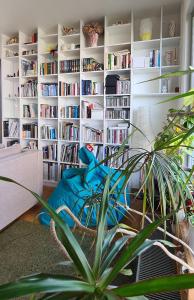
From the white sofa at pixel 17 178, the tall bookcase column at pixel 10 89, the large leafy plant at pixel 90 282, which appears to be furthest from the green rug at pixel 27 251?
the tall bookcase column at pixel 10 89

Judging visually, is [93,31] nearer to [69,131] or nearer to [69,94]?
[69,94]

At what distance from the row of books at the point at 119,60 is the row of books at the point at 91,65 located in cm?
16

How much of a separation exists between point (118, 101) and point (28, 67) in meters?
1.73

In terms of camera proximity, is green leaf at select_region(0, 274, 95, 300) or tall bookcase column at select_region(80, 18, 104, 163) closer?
green leaf at select_region(0, 274, 95, 300)

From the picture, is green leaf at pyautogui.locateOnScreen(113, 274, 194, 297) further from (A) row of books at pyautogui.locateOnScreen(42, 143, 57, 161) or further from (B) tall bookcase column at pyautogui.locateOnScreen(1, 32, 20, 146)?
(B) tall bookcase column at pyautogui.locateOnScreen(1, 32, 20, 146)

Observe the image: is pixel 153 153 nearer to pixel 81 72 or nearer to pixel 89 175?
pixel 89 175

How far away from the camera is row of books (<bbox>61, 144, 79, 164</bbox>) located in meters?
3.70

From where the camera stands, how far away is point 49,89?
3783 mm

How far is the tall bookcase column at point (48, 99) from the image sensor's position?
12.3ft

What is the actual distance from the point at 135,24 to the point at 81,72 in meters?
1.06

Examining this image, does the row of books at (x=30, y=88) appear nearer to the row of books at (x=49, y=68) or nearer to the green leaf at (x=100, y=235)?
the row of books at (x=49, y=68)

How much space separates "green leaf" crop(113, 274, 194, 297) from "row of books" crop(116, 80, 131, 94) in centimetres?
312

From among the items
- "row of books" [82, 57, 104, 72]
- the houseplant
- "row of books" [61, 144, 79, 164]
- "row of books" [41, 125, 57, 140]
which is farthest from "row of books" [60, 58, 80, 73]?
the houseplant

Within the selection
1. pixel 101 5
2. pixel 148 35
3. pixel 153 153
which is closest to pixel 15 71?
pixel 101 5
